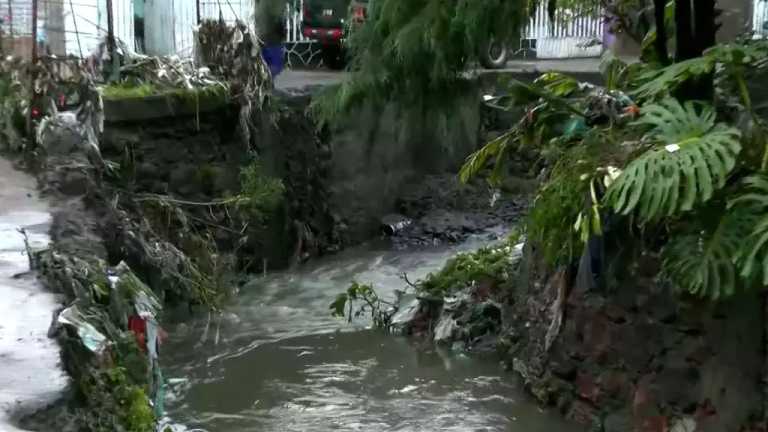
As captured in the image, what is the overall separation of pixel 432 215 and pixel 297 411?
6.26 m

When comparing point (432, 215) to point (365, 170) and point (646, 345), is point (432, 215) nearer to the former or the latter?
point (365, 170)

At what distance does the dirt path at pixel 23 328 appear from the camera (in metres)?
3.38

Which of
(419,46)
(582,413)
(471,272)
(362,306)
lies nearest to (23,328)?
(582,413)

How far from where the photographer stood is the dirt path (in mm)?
3385

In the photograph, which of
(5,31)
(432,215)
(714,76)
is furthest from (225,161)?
(714,76)

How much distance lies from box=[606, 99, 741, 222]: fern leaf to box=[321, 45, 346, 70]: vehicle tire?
10.6m

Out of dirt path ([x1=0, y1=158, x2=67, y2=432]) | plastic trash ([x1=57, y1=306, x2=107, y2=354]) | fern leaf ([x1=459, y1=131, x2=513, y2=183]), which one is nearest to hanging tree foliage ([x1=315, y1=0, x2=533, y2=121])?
fern leaf ([x1=459, y1=131, x2=513, y2=183])

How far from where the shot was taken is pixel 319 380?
667 centimetres

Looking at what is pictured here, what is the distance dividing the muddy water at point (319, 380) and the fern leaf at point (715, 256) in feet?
5.15

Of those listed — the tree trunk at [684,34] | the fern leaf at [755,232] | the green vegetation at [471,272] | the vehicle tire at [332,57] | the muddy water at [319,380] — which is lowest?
the muddy water at [319,380]

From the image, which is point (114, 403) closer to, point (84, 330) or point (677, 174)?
point (84, 330)

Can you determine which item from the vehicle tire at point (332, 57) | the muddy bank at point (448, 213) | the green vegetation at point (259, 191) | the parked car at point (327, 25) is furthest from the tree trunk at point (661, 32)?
the vehicle tire at point (332, 57)

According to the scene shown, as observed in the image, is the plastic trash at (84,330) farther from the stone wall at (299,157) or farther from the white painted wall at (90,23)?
the white painted wall at (90,23)

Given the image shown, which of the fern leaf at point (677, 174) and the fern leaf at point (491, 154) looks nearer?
the fern leaf at point (677, 174)
